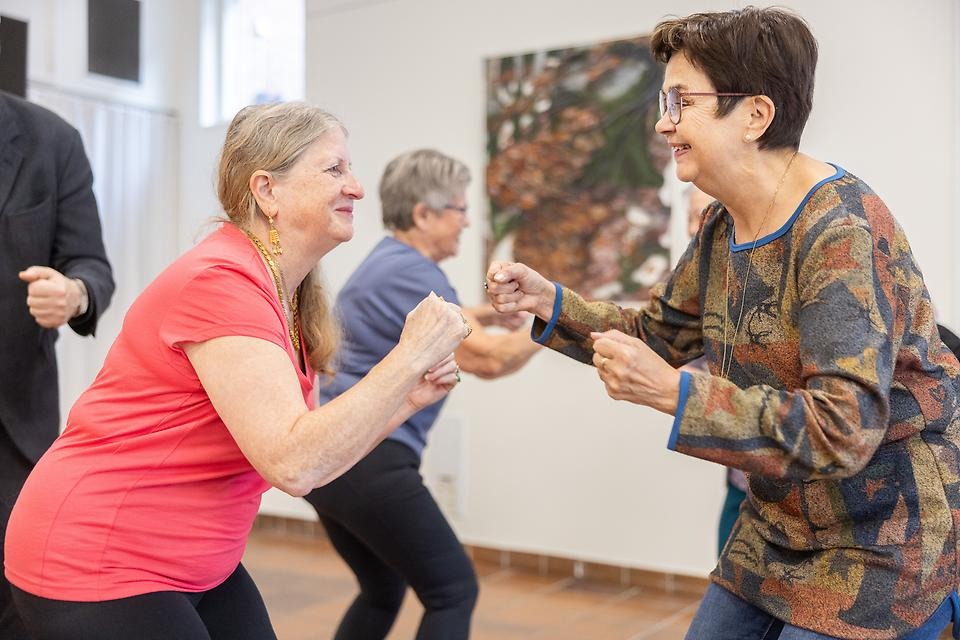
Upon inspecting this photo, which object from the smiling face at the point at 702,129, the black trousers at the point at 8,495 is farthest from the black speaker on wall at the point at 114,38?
the smiling face at the point at 702,129

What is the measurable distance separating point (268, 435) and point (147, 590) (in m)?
0.32

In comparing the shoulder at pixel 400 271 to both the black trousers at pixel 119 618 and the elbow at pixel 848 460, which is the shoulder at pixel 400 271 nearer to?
the black trousers at pixel 119 618

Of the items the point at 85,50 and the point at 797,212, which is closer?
the point at 797,212

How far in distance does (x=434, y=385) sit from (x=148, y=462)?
512 mm

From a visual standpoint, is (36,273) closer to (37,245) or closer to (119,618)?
(37,245)

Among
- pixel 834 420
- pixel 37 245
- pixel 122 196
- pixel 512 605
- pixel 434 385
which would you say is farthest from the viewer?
pixel 122 196

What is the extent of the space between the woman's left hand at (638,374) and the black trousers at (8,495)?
4.43 feet

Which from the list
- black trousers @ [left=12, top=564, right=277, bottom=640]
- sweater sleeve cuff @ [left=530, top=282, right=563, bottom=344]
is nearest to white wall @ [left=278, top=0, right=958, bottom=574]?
sweater sleeve cuff @ [left=530, top=282, right=563, bottom=344]

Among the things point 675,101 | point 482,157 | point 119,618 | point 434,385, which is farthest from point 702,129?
point 482,157

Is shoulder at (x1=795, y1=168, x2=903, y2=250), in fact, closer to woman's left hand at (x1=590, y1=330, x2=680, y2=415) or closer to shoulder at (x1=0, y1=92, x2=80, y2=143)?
woman's left hand at (x1=590, y1=330, x2=680, y2=415)

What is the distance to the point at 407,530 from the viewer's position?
2463 millimetres

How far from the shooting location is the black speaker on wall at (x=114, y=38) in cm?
584

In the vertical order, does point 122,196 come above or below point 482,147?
below

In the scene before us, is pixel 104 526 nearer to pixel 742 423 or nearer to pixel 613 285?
pixel 742 423
